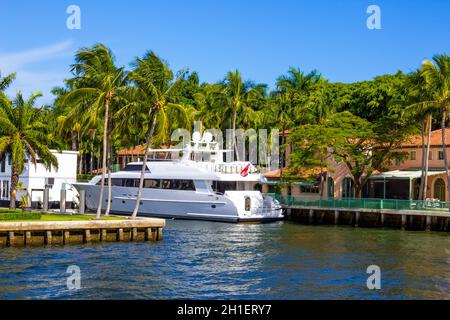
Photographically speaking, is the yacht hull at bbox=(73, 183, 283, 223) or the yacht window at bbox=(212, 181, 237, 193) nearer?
the yacht hull at bbox=(73, 183, 283, 223)

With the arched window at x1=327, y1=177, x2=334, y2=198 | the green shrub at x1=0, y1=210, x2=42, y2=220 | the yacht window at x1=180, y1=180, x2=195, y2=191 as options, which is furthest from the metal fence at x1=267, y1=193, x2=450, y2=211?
the green shrub at x1=0, y1=210, x2=42, y2=220

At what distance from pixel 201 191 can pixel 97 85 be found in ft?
54.7

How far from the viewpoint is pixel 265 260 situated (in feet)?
105

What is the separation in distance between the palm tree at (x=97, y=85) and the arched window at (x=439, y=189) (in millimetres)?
32769

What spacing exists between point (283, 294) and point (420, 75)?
34472 millimetres

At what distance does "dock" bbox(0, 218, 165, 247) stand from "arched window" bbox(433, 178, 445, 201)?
104ft

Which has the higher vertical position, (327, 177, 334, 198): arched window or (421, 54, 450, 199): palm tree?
(421, 54, 450, 199): palm tree

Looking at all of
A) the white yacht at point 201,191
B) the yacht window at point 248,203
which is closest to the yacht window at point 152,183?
the white yacht at point 201,191

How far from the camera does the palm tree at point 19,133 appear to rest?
41.7 meters

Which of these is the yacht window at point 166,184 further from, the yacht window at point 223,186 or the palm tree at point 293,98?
the palm tree at point 293,98

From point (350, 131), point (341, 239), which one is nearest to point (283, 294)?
point (341, 239)

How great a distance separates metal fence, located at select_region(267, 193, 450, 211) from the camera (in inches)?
1933

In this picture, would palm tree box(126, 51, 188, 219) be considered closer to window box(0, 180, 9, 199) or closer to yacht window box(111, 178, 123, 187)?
yacht window box(111, 178, 123, 187)
